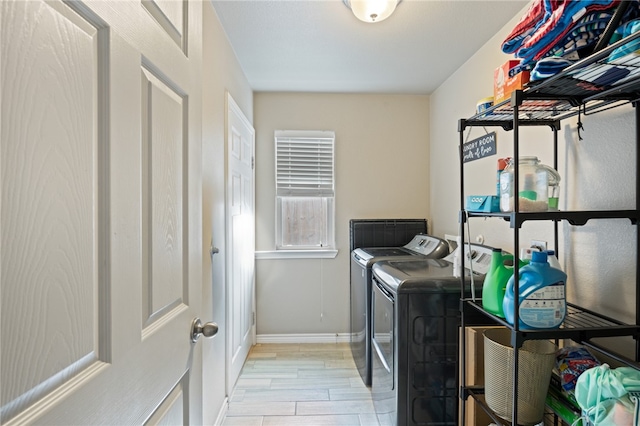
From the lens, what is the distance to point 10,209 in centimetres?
40

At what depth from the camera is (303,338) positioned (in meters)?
3.21

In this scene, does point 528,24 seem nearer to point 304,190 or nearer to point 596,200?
point 596,200

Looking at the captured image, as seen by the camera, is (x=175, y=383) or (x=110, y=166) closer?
(x=110, y=166)

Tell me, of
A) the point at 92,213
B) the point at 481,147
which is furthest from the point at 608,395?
the point at 481,147

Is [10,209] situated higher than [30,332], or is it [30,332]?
[10,209]

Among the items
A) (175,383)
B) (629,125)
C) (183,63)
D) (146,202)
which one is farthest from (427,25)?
(175,383)

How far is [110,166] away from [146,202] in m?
0.13

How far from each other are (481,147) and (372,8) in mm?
1139

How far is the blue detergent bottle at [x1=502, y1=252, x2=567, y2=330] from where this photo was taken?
1.02 m

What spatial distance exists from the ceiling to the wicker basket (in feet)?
5.50

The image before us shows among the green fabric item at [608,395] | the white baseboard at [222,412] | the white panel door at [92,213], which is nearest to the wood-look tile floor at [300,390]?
the white baseboard at [222,412]

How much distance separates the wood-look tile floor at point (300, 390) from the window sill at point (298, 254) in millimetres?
830

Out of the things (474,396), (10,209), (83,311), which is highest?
(10,209)

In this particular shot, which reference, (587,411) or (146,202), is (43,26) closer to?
(146,202)
